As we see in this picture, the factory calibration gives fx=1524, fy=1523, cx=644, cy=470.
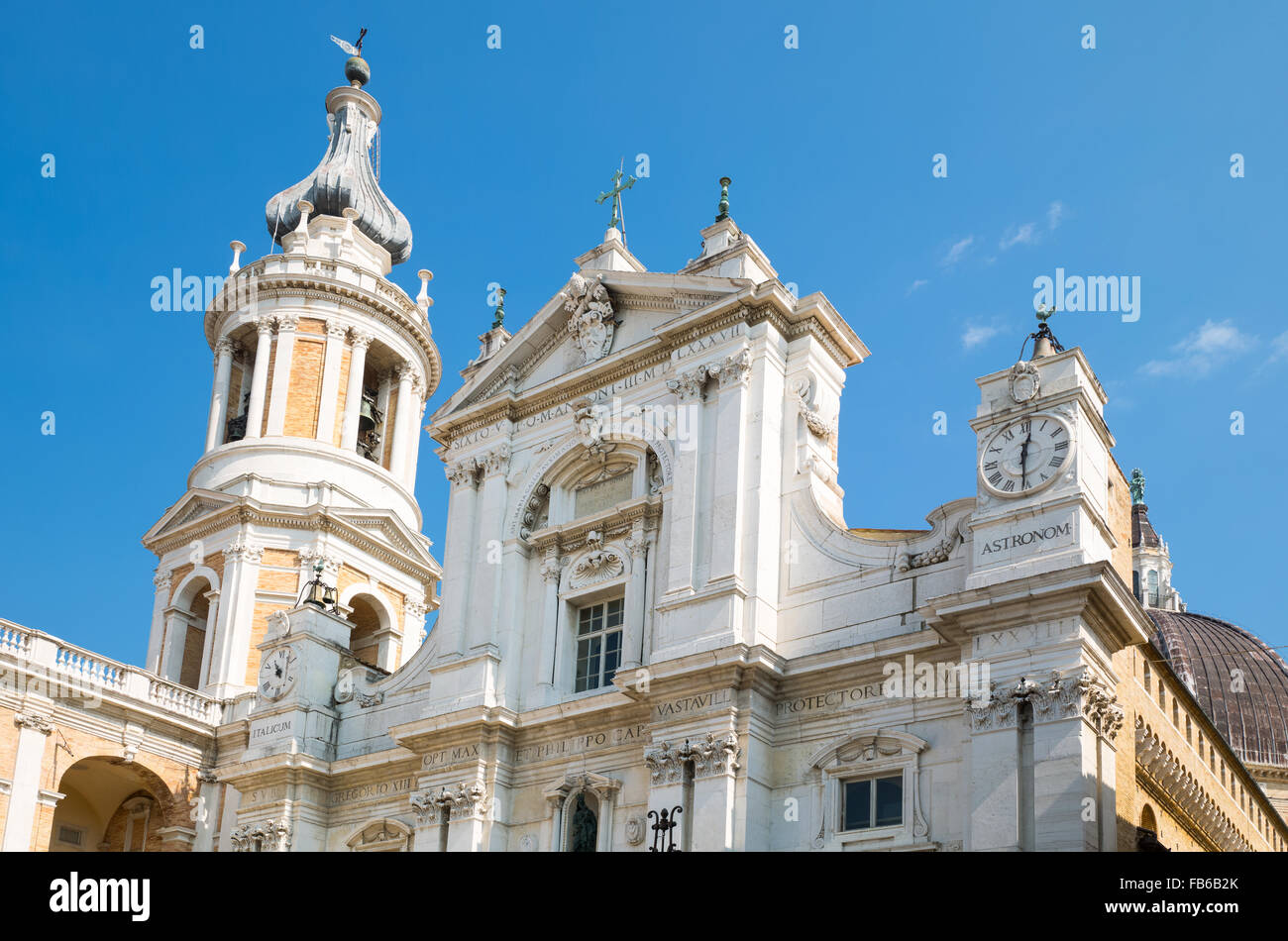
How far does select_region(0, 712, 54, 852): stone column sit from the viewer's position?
28.4 metres

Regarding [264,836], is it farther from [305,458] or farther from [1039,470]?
[1039,470]

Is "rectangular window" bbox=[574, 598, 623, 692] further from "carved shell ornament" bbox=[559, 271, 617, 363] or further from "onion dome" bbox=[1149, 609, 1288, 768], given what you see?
"onion dome" bbox=[1149, 609, 1288, 768]

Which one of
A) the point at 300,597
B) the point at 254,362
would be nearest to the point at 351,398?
the point at 254,362

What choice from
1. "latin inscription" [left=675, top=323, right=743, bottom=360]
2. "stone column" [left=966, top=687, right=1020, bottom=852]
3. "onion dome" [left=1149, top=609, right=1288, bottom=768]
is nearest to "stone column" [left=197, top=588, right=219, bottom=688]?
"latin inscription" [left=675, top=323, right=743, bottom=360]

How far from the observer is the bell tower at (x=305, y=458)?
36250 millimetres

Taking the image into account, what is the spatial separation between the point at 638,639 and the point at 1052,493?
7.73 meters

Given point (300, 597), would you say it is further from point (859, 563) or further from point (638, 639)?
point (859, 563)

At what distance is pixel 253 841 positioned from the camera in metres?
28.5

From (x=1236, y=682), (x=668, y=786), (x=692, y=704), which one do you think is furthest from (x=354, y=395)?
(x=1236, y=682)

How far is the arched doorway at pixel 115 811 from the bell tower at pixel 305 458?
298cm

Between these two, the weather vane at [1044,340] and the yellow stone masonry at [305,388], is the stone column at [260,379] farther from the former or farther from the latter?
the weather vane at [1044,340]

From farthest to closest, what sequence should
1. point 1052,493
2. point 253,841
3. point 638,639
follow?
point 253,841
point 638,639
point 1052,493

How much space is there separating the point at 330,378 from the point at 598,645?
15146 millimetres
